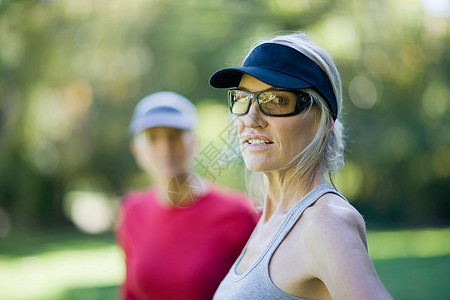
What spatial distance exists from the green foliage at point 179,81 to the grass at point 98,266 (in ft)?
5.55

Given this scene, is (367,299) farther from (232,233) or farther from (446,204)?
(446,204)

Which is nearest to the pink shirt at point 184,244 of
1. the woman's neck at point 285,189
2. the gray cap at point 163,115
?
the gray cap at point 163,115

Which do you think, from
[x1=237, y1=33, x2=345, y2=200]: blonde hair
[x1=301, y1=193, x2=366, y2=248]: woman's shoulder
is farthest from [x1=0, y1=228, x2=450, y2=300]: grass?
[x1=301, y1=193, x2=366, y2=248]: woman's shoulder

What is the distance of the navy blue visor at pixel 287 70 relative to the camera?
5.01 feet

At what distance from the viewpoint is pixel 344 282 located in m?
1.26

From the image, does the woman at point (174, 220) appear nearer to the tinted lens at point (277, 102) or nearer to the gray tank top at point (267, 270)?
the gray tank top at point (267, 270)

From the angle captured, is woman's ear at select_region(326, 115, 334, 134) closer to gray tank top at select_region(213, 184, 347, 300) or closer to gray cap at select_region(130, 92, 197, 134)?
gray tank top at select_region(213, 184, 347, 300)

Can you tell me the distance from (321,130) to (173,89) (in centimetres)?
1360

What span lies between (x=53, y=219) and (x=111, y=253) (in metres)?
5.33

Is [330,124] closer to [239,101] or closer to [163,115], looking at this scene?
[239,101]

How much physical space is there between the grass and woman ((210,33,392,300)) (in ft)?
20.5

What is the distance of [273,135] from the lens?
1.58 metres

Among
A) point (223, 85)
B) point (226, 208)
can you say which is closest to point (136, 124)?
point (226, 208)

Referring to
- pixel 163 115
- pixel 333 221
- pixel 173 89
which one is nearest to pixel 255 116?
pixel 333 221
